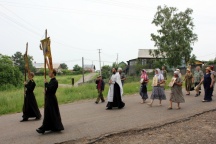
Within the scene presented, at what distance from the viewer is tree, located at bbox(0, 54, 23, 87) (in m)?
46.9

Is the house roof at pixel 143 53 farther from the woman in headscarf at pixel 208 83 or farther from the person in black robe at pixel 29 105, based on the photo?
the person in black robe at pixel 29 105

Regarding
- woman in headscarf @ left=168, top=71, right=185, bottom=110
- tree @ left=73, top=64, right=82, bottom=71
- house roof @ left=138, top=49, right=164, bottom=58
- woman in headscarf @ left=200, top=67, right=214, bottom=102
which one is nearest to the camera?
woman in headscarf @ left=168, top=71, right=185, bottom=110

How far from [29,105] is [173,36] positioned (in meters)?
42.9

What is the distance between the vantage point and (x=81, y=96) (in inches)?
796

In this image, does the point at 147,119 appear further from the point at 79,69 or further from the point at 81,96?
the point at 79,69

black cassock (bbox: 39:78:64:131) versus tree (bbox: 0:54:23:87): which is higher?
tree (bbox: 0:54:23:87)

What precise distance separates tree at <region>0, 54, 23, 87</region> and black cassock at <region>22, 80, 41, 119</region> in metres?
36.9

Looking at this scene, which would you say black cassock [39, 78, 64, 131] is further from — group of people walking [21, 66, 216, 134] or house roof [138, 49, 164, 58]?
house roof [138, 49, 164, 58]

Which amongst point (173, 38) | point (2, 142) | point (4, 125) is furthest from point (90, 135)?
point (173, 38)

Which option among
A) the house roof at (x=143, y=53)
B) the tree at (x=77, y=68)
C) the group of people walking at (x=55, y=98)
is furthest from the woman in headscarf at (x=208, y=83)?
the tree at (x=77, y=68)

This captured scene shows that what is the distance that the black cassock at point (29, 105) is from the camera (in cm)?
1166

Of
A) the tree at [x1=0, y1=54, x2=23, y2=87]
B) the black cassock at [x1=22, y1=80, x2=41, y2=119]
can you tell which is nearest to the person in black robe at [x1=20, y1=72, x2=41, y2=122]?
the black cassock at [x1=22, y1=80, x2=41, y2=119]

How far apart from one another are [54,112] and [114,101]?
4.92 m

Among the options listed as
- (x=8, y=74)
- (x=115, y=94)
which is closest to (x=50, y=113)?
(x=115, y=94)
